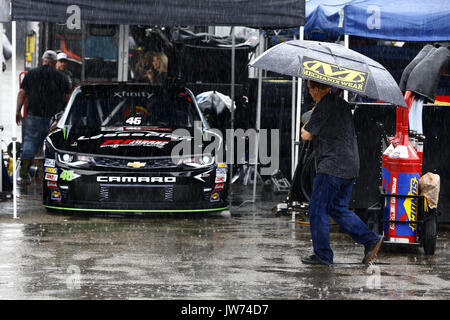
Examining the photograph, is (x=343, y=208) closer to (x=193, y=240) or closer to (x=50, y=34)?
(x=193, y=240)

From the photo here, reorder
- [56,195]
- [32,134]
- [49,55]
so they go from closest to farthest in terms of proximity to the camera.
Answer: [56,195], [32,134], [49,55]

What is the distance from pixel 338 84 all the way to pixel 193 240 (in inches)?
99.3

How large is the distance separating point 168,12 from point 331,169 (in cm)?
344

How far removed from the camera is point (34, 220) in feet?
34.2

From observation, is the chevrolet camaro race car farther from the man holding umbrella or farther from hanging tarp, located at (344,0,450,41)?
the man holding umbrella

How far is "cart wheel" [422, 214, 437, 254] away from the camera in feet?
28.6

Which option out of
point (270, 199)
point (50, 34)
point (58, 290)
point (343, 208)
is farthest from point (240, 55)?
point (58, 290)

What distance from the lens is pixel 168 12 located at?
34.0 ft

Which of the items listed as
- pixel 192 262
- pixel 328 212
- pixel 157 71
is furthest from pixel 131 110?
pixel 328 212

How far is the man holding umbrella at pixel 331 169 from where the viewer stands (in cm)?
787

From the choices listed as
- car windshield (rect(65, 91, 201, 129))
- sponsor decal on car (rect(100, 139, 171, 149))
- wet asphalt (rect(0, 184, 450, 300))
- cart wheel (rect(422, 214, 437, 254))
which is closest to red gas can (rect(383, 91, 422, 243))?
cart wheel (rect(422, 214, 437, 254))

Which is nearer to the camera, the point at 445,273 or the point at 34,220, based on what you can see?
the point at 445,273

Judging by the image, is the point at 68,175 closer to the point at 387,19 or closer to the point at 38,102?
the point at 38,102

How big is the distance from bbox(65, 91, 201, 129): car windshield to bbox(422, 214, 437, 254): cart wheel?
3.90 metres
